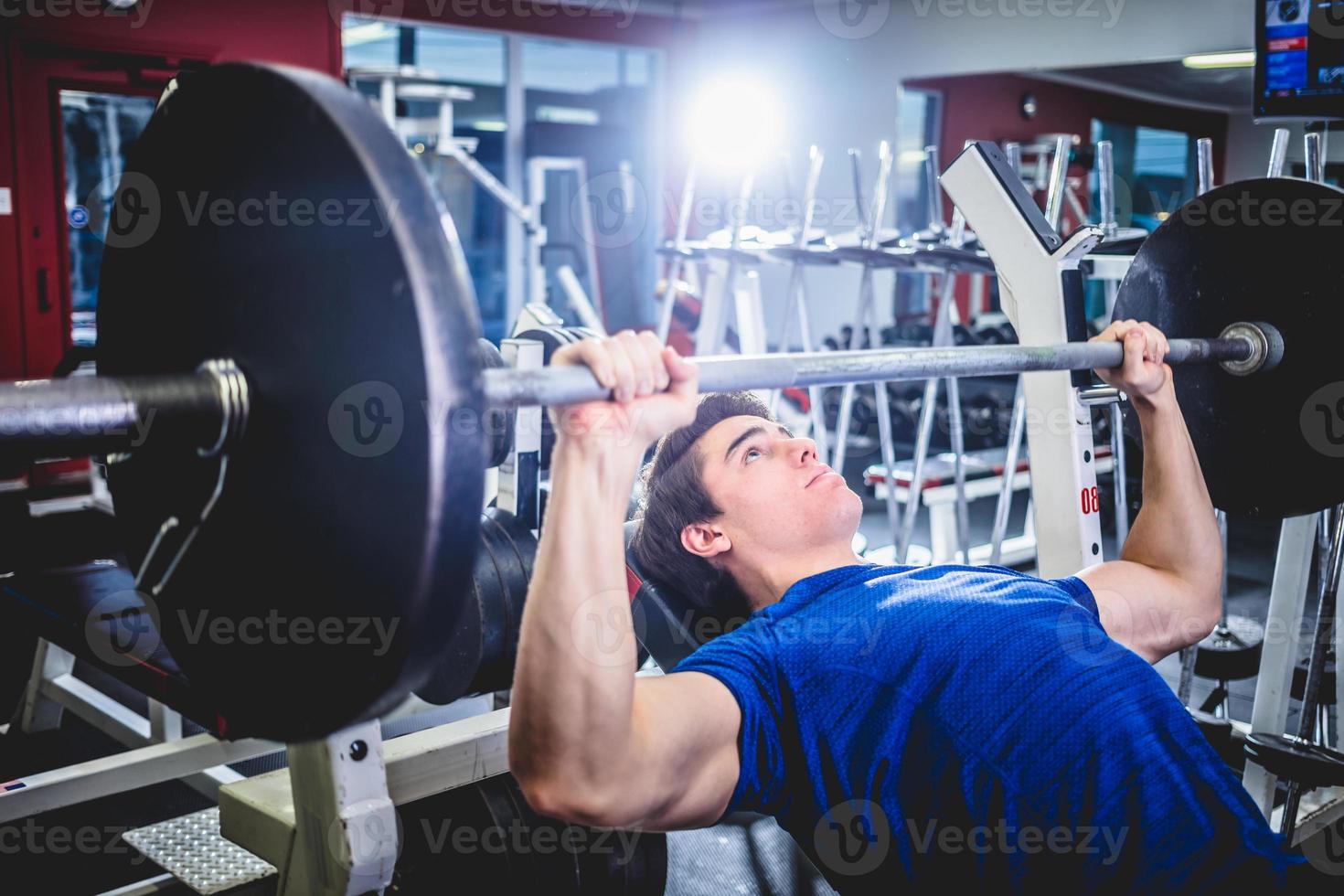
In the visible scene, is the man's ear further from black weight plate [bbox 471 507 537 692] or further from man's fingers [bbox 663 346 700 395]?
man's fingers [bbox 663 346 700 395]

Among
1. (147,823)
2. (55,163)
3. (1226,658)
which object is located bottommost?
(147,823)

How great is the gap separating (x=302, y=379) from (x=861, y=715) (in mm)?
674

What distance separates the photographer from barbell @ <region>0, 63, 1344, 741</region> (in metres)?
0.73

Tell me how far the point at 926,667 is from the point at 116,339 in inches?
33.6

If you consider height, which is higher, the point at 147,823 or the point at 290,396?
the point at 290,396

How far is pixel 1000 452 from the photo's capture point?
4633 mm

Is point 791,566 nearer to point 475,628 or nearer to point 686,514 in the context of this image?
point 686,514

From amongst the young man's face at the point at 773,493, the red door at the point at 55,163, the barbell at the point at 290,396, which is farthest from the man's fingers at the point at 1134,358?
the red door at the point at 55,163

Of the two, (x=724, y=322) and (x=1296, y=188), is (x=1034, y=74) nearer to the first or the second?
(x=724, y=322)

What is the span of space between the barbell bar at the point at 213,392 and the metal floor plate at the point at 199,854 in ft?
Result: 3.98

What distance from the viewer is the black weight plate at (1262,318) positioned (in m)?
1.63

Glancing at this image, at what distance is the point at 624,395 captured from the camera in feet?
3.16

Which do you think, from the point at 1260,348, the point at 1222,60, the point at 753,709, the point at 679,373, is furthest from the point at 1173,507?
the point at 1222,60

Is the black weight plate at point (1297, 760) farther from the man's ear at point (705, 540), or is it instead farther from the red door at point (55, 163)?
the red door at point (55, 163)
